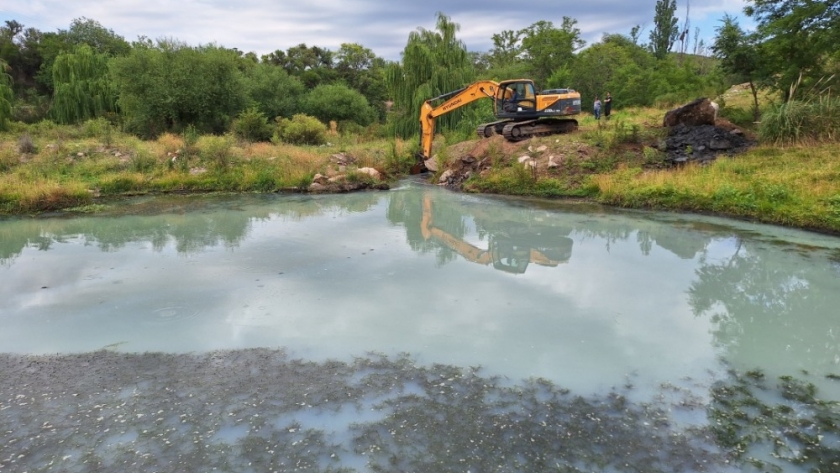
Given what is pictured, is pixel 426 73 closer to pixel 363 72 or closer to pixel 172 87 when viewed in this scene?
pixel 172 87

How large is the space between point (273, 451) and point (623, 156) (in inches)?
536

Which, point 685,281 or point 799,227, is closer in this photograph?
point 685,281

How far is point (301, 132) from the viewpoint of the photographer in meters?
26.0

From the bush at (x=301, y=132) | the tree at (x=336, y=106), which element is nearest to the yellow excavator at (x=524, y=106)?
the bush at (x=301, y=132)

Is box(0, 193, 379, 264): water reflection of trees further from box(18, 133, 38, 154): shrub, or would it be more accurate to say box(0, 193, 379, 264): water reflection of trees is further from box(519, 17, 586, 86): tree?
box(519, 17, 586, 86): tree

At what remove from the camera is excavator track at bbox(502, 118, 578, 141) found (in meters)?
16.9

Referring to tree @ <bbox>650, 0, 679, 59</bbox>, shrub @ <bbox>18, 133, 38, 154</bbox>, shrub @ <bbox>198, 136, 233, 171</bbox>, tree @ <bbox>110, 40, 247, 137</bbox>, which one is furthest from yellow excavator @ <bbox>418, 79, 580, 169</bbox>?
tree @ <bbox>650, 0, 679, 59</bbox>

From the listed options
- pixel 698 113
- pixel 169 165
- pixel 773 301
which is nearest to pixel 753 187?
pixel 698 113

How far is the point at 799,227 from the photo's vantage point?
9.88 m

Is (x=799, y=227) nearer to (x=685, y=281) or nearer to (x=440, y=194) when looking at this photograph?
(x=685, y=281)

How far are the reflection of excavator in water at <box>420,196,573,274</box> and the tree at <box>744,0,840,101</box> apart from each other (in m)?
10.7

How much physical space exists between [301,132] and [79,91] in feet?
44.4

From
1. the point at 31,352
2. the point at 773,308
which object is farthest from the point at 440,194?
the point at 31,352

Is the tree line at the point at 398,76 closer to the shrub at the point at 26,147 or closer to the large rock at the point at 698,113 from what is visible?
the large rock at the point at 698,113
